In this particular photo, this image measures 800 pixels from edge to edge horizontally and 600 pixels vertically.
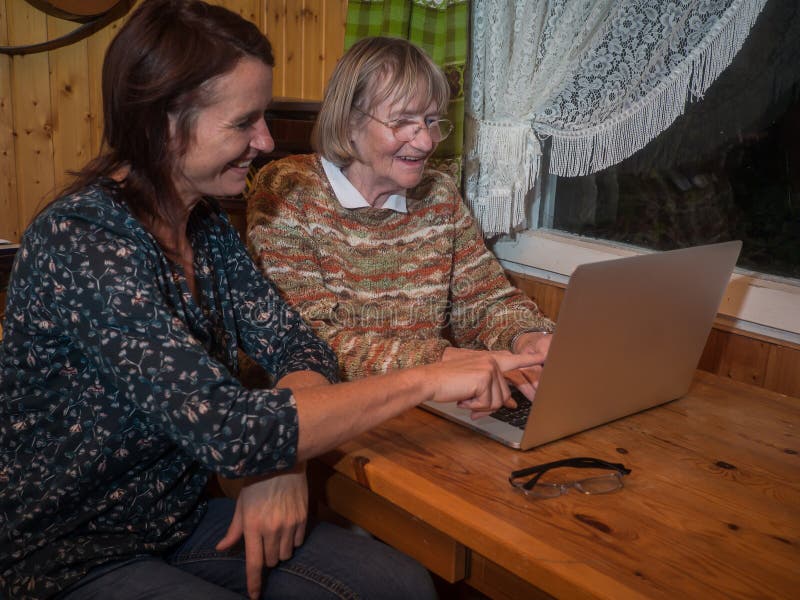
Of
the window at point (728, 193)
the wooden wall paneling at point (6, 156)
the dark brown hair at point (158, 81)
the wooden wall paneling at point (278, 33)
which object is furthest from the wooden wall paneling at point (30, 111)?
the window at point (728, 193)

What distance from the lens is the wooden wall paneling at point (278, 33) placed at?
2.37m

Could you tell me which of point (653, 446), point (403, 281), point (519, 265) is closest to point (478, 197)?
point (519, 265)

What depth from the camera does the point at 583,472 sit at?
1117mm

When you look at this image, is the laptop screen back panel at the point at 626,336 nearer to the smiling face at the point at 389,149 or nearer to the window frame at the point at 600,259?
the window frame at the point at 600,259

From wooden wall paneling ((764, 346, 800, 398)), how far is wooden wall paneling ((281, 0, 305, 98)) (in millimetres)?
1550

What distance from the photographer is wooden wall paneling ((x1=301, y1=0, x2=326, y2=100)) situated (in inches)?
96.7

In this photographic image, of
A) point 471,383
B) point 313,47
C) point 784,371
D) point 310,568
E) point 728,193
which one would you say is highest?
point 313,47

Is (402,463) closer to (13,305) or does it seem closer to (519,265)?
(13,305)

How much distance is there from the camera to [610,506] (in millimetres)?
1031

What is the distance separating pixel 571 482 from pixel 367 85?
947mm

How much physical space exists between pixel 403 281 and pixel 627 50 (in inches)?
28.8

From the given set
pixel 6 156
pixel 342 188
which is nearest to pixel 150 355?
pixel 342 188

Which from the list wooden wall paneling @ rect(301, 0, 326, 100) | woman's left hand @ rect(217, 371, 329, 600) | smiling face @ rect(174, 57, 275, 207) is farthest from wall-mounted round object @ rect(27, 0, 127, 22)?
woman's left hand @ rect(217, 371, 329, 600)

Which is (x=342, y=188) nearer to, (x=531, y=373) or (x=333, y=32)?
(x=531, y=373)
